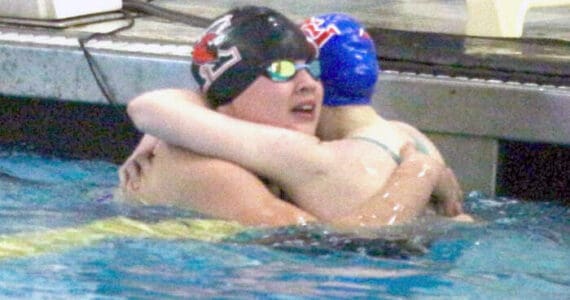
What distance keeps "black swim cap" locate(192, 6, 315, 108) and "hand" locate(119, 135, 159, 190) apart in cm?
26

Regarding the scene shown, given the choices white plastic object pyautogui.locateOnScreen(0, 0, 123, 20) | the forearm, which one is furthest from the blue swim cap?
white plastic object pyautogui.locateOnScreen(0, 0, 123, 20)

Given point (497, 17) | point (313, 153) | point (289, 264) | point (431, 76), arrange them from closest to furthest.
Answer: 1. point (289, 264)
2. point (313, 153)
3. point (431, 76)
4. point (497, 17)

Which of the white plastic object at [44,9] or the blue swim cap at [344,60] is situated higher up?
the blue swim cap at [344,60]

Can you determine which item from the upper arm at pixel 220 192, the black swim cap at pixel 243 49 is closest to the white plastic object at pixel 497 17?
the black swim cap at pixel 243 49

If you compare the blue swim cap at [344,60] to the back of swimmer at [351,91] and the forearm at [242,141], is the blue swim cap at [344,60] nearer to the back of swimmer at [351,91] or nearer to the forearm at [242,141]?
the back of swimmer at [351,91]

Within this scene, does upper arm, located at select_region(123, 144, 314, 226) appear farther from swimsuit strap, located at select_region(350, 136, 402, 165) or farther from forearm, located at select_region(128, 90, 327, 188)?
swimsuit strap, located at select_region(350, 136, 402, 165)

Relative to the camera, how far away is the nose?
406cm

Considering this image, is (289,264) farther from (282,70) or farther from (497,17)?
(497,17)

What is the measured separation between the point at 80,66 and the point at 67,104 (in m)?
0.29

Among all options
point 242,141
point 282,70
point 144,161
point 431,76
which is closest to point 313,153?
point 242,141

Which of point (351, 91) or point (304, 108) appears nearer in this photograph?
point (304, 108)

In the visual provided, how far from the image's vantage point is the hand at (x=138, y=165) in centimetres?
423

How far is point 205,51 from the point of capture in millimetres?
4145

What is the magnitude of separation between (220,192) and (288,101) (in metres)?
0.32
